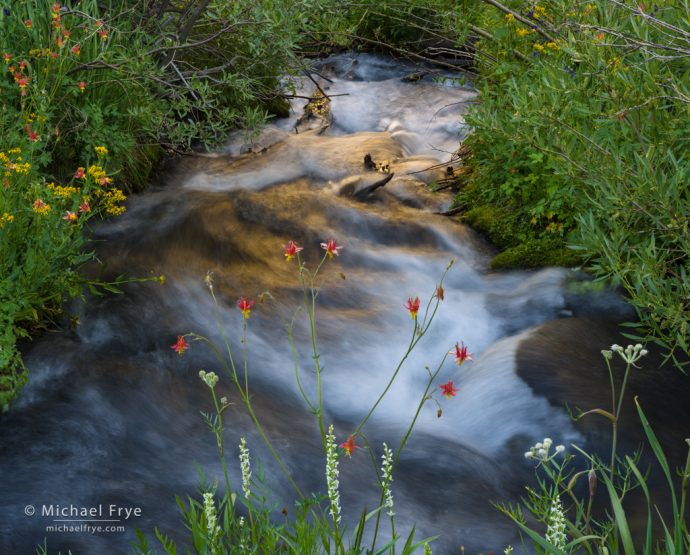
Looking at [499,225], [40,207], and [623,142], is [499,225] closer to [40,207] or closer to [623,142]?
[623,142]

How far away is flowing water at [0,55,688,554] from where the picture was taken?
3.34 metres

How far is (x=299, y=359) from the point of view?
14.9ft

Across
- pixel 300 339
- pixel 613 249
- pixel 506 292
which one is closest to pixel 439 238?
pixel 506 292

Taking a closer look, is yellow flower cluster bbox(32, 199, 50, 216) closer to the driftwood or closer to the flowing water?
the flowing water

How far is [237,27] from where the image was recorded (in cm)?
588

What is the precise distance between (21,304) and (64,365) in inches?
16.5

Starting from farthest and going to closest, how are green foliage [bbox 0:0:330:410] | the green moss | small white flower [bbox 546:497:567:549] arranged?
the green moss
green foliage [bbox 0:0:330:410]
small white flower [bbox 546:497:567:549]

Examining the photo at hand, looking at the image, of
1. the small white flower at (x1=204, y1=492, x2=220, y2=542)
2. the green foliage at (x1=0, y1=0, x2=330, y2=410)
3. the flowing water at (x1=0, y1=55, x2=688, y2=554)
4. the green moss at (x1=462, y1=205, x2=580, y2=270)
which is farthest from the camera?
the green moss at (x1=462, y1=205, x2=580, y2=270)

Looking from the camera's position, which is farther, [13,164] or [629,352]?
[13,164]

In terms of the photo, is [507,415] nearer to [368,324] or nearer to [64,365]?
[368,324]

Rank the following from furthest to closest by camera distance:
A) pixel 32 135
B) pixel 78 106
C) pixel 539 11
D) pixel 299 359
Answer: pixel 539 11 < pixel 78 106 < pixel 299 359 < pixel 32 135

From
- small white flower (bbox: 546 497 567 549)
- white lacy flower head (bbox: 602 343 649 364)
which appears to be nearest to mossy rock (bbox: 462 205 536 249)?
white lacy flower head (bbox: 602 343 649 364)

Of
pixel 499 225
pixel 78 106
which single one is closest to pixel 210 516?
pixel 78 106

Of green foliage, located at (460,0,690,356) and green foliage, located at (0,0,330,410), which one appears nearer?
green foliage, located at (460,0,690,356)
